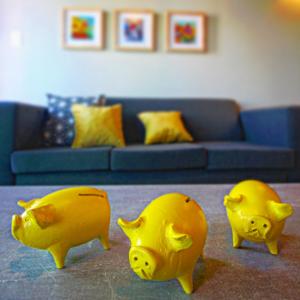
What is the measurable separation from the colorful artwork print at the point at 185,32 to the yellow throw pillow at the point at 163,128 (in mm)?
800

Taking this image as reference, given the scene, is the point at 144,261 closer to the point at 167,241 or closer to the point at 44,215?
the point at 167,241

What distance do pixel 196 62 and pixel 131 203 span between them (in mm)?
1961

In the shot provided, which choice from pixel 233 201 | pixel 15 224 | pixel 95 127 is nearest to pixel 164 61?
pixel 95 127

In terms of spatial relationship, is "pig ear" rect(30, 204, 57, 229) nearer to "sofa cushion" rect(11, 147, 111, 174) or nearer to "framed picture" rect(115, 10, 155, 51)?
"sofa cushion" rect(11, 147, 111, 174)

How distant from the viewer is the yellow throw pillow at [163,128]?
1.89m

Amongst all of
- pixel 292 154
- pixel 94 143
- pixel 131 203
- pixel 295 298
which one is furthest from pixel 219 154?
pixel 295 298

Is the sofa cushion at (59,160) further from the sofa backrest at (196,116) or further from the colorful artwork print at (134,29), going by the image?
the colorful artwork print at (134,29)

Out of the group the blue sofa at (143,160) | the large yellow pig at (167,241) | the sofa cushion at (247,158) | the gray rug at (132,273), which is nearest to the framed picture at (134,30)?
the blue sofa at (143,160)

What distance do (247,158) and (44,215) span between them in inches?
56.7

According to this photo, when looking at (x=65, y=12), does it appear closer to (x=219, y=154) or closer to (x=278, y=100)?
(x=219, y=154)

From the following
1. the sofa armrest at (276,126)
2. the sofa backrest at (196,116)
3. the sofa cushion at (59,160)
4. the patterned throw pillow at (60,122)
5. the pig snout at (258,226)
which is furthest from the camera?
the sofa backrest at (196,116)

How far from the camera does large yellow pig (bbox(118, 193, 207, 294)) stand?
348 millimetres

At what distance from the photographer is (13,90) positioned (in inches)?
Answer: 89.2

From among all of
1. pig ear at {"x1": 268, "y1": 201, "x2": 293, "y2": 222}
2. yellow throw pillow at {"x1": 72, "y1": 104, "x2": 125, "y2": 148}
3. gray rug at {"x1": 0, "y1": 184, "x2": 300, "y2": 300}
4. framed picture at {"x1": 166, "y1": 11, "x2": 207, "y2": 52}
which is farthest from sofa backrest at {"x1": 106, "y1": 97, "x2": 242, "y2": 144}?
pig ear at {"x1": 268, "y1": 201, "x2": 293, "y2": 222}
